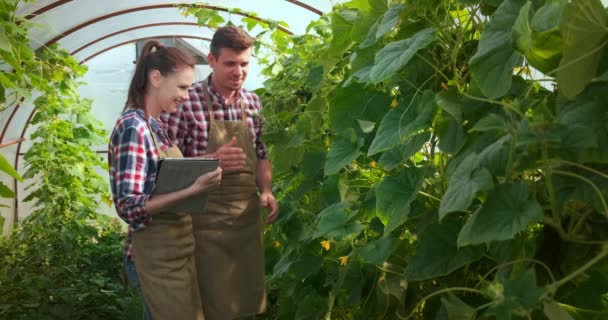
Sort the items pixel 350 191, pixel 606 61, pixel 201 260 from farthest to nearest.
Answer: pixel 201 260
pixel 350 191
pixel 606 61

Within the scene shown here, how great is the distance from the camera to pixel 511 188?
1264 millimetres

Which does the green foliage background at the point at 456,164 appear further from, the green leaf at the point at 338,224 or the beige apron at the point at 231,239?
the beige apron at the point at 231,239

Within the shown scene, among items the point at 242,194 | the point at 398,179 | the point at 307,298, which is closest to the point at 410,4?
the point at 398,179

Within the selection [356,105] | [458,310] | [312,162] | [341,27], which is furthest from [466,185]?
[312,162]

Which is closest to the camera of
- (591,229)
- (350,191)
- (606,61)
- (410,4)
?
(606,61)

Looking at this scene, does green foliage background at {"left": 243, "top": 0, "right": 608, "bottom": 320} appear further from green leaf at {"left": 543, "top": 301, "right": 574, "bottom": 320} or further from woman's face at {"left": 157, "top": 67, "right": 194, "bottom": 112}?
woman's face at {"left": 157, "top": 67, "right": 194, "bottom": 112}

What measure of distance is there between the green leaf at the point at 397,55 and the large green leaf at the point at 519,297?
450 mm

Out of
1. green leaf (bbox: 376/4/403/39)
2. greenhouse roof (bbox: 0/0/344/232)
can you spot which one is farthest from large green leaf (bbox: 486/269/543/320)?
greenhouse roof (bbox: 0/0/344/232)

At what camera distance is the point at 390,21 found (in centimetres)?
167

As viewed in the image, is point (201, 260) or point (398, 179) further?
point (201, 260)

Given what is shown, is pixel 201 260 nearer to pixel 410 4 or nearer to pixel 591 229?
pixel 410 4

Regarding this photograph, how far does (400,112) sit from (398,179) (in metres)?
0.14

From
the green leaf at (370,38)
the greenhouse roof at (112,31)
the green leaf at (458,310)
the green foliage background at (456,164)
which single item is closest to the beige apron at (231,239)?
the green foliage background at (456,164)

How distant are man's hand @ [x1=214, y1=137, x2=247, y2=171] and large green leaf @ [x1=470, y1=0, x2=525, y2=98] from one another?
1.63 metres
